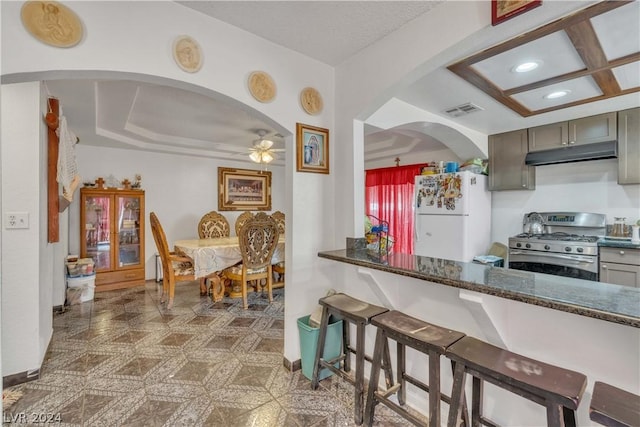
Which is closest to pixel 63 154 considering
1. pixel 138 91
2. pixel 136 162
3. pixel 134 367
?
pixel 138 91

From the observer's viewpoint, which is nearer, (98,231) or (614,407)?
(614,407)

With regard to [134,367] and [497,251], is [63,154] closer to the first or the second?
[134,367]

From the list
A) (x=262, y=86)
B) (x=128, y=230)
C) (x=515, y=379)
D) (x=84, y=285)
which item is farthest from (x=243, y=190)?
(x=515, y=379)

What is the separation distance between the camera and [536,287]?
48.4 inches

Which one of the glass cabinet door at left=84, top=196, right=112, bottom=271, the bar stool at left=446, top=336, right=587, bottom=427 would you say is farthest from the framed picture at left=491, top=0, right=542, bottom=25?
the glass cabinet door at left=84, top=196, right=112, bottom=271

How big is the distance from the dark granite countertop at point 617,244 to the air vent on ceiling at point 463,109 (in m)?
1.79

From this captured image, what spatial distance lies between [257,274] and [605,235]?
401cm

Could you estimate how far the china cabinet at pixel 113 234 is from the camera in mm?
4141

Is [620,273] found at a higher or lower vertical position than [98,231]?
lower

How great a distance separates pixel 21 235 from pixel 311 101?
226cm

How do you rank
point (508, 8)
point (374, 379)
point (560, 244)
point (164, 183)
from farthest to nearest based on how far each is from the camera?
point (164, 183) → point (560, 244) → point (374, 379) → point (508, 8)

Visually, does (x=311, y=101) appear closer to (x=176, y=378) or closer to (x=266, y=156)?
(x=266, y=156)

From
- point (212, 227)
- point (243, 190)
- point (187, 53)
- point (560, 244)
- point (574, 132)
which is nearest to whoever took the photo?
point (187, 53)

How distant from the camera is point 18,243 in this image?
2039 millimetres
